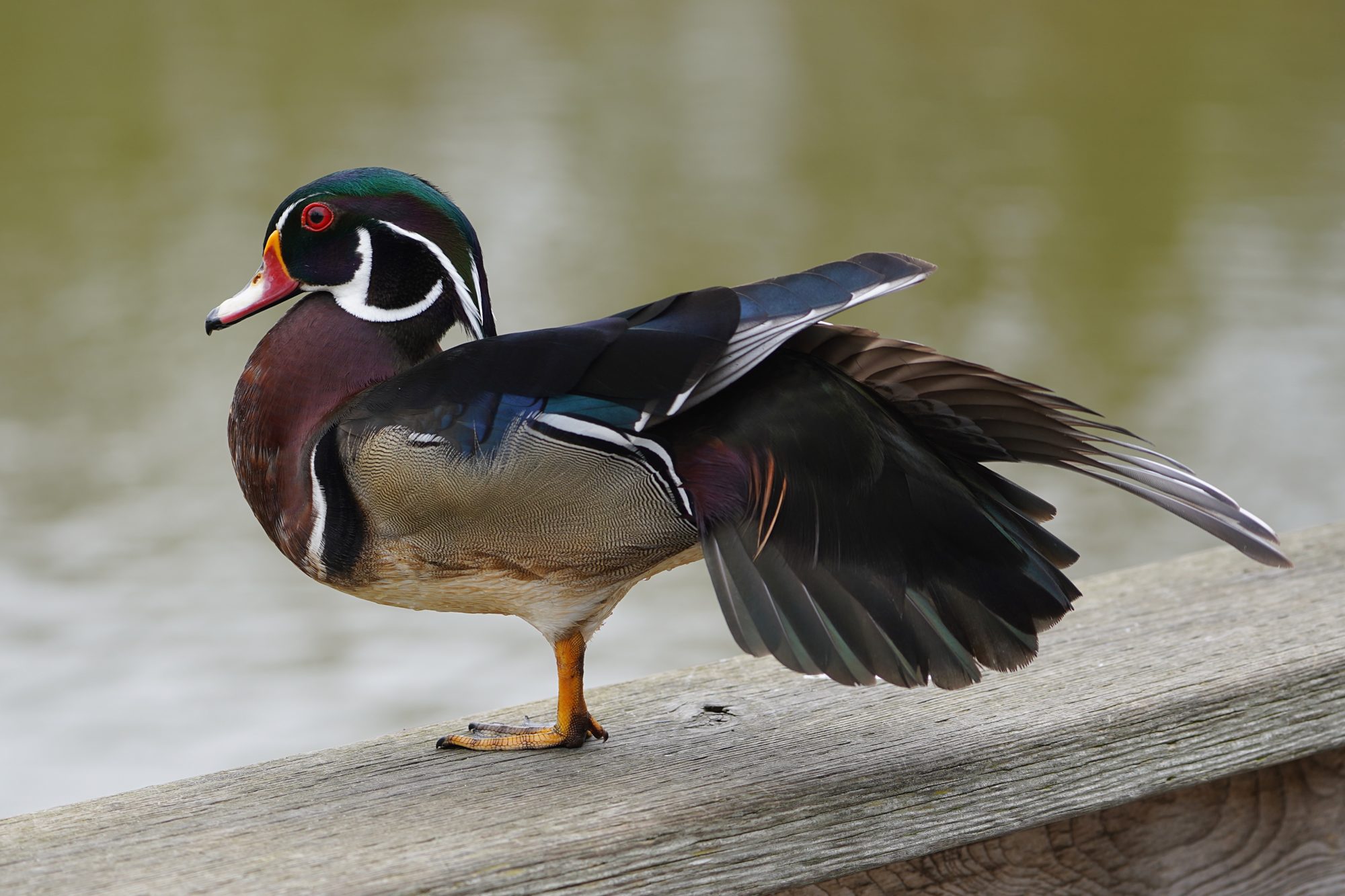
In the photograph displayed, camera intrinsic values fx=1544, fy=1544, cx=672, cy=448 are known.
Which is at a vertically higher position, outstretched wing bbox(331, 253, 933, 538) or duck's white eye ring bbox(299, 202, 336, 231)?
duck's white eye ring bbox(299, 202, 336, 231)

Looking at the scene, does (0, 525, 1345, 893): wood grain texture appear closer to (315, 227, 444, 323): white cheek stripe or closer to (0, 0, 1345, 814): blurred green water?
(315, 227, 444, 323): white cheek stripe

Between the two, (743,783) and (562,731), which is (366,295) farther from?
(743,783)

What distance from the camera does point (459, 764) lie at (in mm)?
1421

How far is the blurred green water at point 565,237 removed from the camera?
3.75 metres

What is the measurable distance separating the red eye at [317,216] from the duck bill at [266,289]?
4 centimetres

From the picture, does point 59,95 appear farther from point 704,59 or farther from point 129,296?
point 704,59

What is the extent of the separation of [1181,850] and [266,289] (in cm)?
102

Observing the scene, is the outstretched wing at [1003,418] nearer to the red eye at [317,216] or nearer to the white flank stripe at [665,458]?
the white flank stripe at [665,458]

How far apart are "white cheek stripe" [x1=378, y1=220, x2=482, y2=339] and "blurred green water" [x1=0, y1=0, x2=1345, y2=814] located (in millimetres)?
2052

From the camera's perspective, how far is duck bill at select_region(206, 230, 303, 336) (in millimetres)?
1526

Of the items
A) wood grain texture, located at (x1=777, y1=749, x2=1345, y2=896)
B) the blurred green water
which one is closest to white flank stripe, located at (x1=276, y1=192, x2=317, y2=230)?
wood grain texture, located at (x1=777, y1=749, x2=1345, y2=896)

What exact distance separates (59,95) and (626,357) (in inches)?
254


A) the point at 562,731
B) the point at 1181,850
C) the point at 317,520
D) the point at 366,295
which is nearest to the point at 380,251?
the point at 366,295

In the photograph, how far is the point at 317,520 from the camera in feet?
4.70
